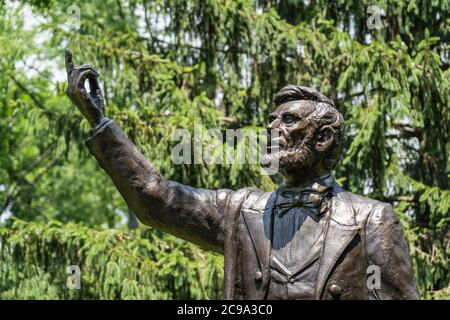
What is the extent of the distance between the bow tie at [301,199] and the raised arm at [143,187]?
33cm

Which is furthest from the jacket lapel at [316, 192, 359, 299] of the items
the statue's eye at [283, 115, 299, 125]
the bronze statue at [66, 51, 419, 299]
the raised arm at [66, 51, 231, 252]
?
the raised arm at [66, 51, 231, 252]

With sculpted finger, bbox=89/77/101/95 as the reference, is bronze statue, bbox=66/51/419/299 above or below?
below

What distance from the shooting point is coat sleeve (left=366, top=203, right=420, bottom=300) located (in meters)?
6.52

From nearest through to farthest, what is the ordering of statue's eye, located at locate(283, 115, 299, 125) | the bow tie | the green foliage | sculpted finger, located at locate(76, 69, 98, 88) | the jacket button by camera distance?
the jacket button → sculpted finger, located at locate(76, 69, 98, 88) → the bow tie → statue's eye, located at locate(283, 115, 299, 125) → the green foliage

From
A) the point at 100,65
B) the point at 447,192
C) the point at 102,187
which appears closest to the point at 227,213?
the point at 447,192

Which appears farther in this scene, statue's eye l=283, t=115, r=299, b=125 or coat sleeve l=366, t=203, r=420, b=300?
statue's eye l=283, t=115, r=299, b=125

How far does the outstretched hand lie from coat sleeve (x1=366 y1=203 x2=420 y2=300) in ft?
4.81

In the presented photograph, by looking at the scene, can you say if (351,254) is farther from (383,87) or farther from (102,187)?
(102,187)

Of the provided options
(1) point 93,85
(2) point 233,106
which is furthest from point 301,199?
(2) point 233,106

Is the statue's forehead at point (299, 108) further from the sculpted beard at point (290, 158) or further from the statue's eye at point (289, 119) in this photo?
the sculpted beard at point (290, 158)

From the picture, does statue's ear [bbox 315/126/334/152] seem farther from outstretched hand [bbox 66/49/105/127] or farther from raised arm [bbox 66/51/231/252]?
outstretched hand [bbox 66/49/105/127]

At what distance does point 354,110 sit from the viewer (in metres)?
14.6

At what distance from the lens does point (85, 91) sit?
6.59 metres

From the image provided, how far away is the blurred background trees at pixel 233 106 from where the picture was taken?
47.1 ft
